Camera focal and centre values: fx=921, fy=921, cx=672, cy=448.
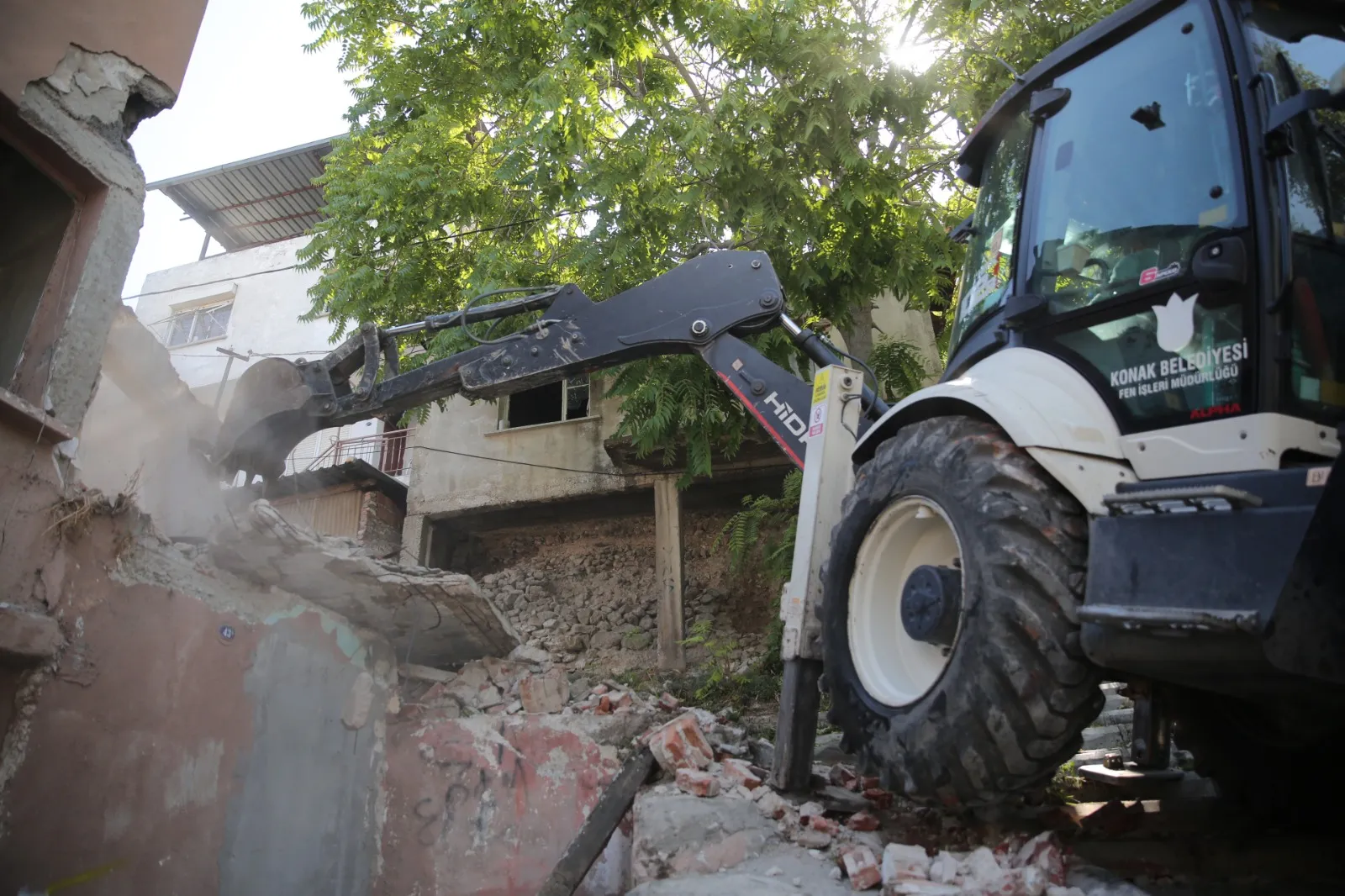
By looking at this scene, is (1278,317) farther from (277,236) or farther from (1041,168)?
(277,236)

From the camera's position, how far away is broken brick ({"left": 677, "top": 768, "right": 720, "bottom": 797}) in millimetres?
4312

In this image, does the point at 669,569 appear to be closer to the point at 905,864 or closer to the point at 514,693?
the point at 514,693

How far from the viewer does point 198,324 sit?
20797 millimetres

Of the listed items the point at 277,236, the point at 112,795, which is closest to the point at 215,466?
the point at 112,795

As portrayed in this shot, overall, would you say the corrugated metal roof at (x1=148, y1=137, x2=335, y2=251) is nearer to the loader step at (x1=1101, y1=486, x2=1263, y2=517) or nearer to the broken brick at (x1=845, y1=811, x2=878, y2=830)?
the broken brick at (x1=845, y1=811, x2=878, y2=830)

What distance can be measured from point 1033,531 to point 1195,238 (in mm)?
976

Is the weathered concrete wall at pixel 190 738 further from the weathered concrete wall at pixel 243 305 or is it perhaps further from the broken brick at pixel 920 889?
the weathered concrete wall at pixel 243 305

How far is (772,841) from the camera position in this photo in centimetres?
378

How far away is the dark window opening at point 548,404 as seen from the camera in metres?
13.4

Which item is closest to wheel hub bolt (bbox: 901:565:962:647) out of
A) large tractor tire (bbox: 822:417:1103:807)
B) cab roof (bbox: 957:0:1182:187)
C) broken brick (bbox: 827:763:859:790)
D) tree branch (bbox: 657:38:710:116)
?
large tractor tire (bbox: 822:417:1103:807)

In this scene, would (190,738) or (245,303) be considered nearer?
(190,738)

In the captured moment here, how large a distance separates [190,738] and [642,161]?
17.7ft

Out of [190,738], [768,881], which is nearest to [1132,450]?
[768,881]

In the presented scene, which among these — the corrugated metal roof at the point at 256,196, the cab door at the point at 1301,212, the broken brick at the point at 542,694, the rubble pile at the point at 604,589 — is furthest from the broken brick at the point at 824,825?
the corrugated metal roof at the point at 256,196
